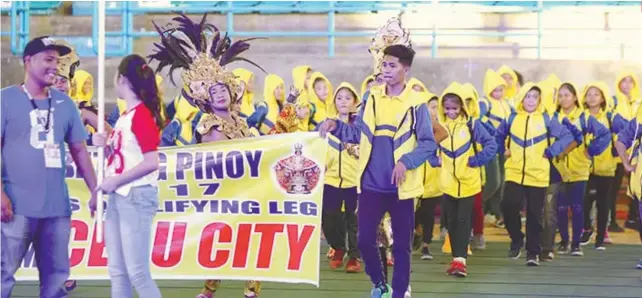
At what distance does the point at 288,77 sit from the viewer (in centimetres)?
1780

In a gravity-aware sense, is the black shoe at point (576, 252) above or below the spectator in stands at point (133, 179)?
below

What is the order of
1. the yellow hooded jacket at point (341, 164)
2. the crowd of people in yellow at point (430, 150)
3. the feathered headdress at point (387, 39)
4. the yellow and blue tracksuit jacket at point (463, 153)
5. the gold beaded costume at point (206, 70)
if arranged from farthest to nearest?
1. the yellow and blue tracksuit jacket at point (463, 153)
2. the yellow hooded jacket at point (341, 164)
3. the gold beaded costume at point (206, 70)
4. the feathered headdress at point (387, 39)
5. the crowd of people in yellow at point (430, 150)

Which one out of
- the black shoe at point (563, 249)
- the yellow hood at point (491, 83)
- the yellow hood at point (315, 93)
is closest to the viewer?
the black shoe at point (563, 249)

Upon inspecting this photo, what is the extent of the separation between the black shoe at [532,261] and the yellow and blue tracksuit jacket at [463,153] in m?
0.80

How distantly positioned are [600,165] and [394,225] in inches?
217

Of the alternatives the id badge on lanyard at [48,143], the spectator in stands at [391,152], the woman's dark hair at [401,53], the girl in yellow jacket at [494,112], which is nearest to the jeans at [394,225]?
the spectator in stands at [391,152]

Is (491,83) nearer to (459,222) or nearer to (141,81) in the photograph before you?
(459,222)

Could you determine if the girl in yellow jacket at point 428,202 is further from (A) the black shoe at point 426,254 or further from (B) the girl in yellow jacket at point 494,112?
(B) the girl in yellow jacket at point 494,112

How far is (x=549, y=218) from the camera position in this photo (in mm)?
12617

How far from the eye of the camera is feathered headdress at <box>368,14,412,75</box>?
9.73 m

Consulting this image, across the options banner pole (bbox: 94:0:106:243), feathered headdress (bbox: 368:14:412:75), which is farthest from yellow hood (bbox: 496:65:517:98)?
banner pole (bbox: 94:0:106:243)

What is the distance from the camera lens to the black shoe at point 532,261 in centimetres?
1216

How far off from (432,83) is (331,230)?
20.9 feet

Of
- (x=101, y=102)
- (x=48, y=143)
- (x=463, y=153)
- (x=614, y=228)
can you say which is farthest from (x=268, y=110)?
(x=48, y=143)
